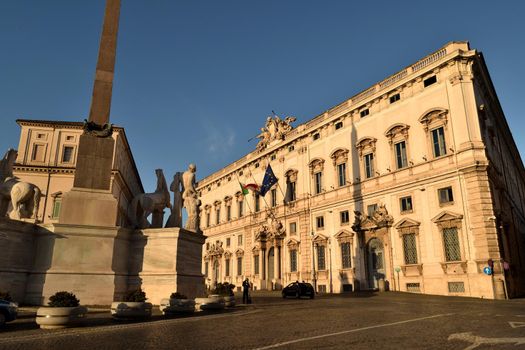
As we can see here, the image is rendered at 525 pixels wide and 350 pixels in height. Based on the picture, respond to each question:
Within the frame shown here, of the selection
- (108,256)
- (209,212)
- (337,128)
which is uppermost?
(337,128)

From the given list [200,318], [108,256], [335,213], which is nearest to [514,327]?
[200,318]

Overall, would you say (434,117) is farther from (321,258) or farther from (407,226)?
(321,258)

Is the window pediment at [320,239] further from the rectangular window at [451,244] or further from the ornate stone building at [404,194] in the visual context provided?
the rectangular window at [451,244]

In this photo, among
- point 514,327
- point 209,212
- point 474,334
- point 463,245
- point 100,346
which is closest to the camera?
point 100,346

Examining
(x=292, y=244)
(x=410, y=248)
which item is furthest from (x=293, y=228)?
(x=410, y=248)

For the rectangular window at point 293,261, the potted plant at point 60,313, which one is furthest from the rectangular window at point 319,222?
the potted plant at point 60,313

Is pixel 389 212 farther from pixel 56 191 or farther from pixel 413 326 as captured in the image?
pixel 56 191

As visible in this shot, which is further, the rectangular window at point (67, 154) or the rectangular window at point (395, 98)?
the rectangular window at point (67, 154)

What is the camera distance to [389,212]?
3272 cm

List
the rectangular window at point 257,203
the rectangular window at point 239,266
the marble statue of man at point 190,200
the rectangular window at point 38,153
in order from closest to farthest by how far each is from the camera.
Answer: the marble statue of man at point 190,200 → the rectangular window at point 257,203 → the rectangular window at point 38,153 → the rectangular window at point 239,266

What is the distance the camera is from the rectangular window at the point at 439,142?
2997 cm

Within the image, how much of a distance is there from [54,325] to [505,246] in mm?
30427

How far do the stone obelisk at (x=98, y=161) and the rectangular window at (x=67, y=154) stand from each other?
131 feet

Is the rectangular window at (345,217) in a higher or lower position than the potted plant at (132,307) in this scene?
higher
